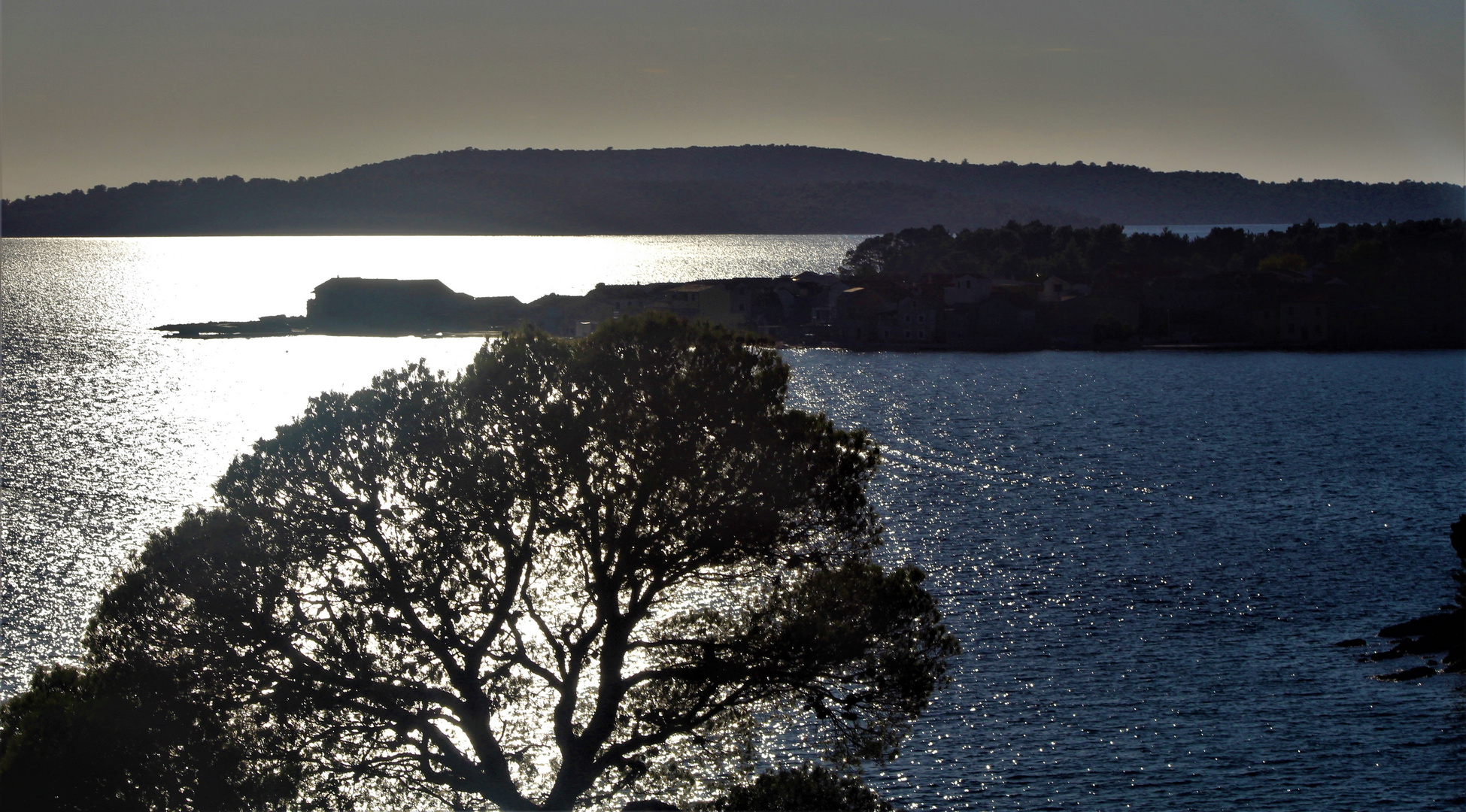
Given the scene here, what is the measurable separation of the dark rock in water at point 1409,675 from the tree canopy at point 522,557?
46.4ft

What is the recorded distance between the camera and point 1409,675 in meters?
21.4

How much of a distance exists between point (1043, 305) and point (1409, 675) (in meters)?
61.7

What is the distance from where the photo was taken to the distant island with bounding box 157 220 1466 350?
79250 millimetres

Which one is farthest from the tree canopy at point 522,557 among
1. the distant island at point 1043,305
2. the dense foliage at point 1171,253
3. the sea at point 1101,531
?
the dense foliage at point 1171,253

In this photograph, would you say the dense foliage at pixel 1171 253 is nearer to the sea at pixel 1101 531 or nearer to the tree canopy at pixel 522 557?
the sea at pixel 1101 531

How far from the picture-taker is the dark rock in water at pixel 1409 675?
69.8 ft

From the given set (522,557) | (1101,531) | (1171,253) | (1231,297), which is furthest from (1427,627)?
(1171,253)

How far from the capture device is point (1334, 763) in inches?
725

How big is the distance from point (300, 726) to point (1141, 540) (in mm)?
24567

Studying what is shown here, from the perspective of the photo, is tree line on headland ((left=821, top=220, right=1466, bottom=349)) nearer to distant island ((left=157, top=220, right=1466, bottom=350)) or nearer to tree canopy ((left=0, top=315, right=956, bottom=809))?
distant island ((left=157, top=220, right=1466, bottom=350))

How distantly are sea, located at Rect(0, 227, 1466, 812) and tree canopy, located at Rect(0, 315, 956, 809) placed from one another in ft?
25.8

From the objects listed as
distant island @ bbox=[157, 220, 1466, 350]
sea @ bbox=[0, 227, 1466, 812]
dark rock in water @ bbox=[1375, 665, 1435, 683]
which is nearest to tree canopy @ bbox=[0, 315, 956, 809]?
sea @ bbox=[0, 227, 1466, 812]

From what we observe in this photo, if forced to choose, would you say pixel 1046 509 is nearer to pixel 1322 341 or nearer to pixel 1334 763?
pixel 1334 763

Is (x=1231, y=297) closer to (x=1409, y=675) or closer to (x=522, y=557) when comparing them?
(x=1409, y=675)
